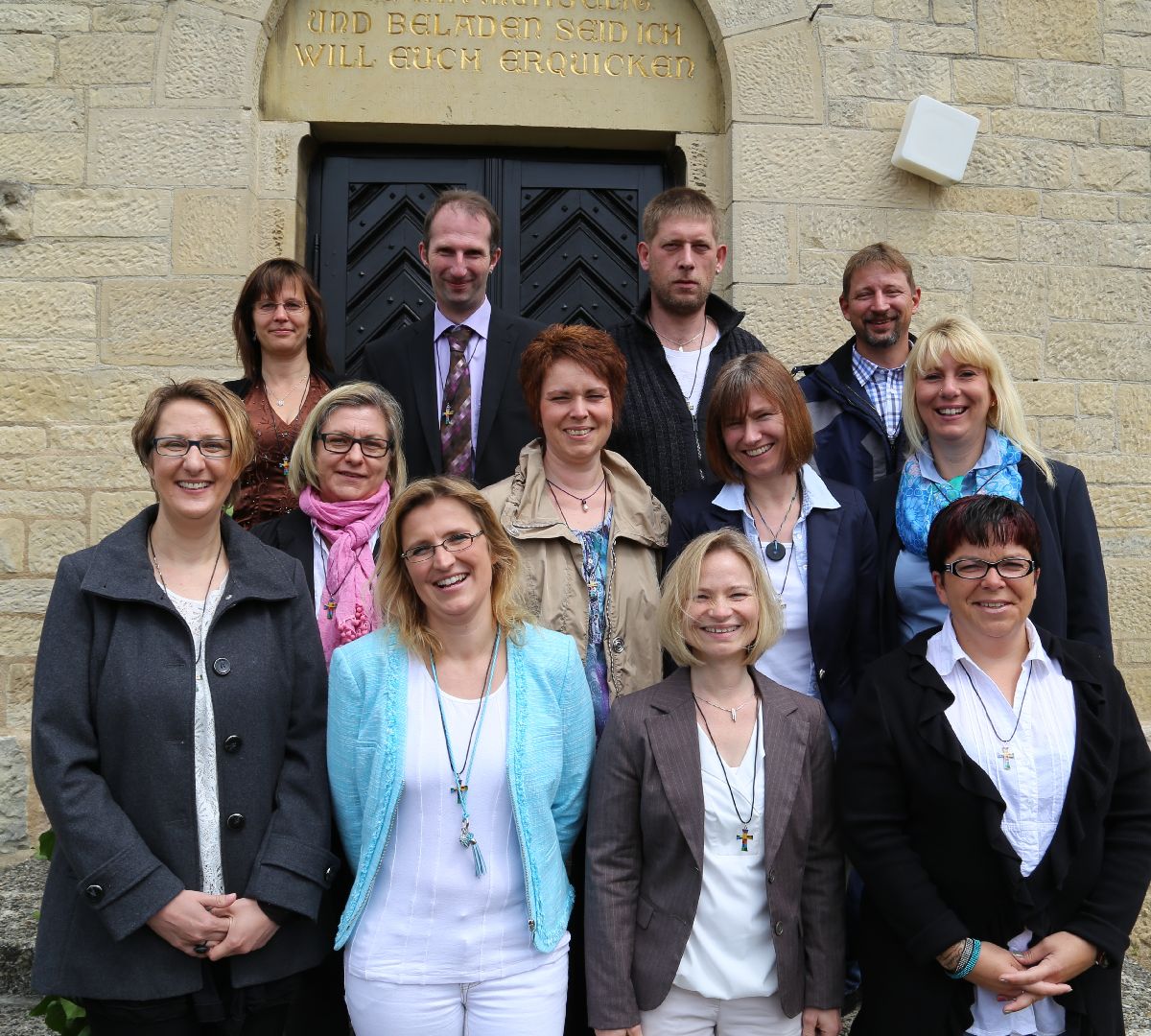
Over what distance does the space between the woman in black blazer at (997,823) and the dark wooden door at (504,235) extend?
314 centimetres

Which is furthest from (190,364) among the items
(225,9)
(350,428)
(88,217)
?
(350,428)

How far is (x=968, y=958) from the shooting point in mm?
2342

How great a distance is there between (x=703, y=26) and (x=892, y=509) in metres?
3.24

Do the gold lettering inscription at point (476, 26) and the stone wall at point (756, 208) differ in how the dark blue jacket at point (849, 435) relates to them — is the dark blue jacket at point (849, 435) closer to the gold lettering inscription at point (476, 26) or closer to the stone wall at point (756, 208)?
the stone wall at point (756, 208)

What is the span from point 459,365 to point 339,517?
3.30 feet

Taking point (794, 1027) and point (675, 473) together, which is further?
point (675, 473)

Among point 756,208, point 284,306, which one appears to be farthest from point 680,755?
point 756,208

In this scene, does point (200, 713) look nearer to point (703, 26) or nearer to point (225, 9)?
point (225, 9)

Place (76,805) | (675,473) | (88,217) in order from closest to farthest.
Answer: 1. (76,805)
2. (675,473)
3. (88,217)

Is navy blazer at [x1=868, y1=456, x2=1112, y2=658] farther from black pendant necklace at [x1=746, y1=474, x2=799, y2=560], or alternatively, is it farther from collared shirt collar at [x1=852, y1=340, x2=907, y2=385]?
collared shirt collar at [x1=852, y1=340, x2=907, y2=385]

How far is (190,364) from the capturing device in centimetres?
487

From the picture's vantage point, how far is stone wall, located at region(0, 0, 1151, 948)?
480 centimetres

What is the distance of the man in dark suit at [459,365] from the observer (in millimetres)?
3594

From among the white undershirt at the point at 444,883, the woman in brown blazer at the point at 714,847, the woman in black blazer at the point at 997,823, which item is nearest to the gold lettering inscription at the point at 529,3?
the woman in brown blazer at the point at 714,847
